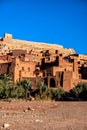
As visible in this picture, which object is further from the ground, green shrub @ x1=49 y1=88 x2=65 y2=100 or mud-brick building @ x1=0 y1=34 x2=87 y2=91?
mud-brick building @ x1=0 y1=34 x2=87 y2=91

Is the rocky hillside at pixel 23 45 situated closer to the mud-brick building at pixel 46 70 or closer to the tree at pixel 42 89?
the mud-brick building at pixel 46 70

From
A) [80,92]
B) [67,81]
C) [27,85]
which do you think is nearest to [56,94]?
[80,92]

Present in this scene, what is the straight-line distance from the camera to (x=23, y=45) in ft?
225

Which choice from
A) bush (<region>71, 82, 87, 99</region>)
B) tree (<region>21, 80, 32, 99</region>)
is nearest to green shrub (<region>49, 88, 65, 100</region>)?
bush (<region>71, 82, 87, 99</region>)

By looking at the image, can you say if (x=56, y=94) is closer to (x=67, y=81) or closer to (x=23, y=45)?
(x=67, y=81)

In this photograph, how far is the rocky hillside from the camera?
211 ft

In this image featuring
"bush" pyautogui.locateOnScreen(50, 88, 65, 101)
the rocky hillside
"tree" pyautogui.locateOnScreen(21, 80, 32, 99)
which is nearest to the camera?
"bush" pyautogui.locateOnScreen(50, 88, 65, 101)

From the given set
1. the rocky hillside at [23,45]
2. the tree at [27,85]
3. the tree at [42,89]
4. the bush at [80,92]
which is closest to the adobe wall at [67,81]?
the bush at [80,92]

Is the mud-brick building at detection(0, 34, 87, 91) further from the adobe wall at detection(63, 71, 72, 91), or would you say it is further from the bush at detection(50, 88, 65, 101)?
the bush at detection(50, 88, 65, 101)

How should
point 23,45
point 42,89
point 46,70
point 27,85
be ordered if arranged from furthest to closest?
point 23,45 → point 46,70 → point 27,85 → point 42,89

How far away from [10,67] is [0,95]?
8.11 m

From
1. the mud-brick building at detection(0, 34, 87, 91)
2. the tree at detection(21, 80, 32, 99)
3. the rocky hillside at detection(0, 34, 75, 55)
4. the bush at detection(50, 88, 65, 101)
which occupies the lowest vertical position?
the bush at detection(50, 88, 65, 101)

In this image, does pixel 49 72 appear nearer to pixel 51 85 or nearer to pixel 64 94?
pixel 51 85

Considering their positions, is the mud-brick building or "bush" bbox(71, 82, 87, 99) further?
the mud-brick building
